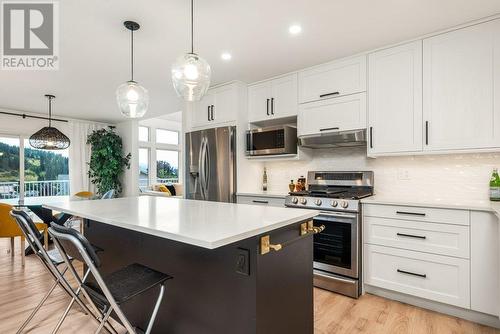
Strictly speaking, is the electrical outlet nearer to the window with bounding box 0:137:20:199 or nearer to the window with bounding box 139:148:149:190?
the window with bounding box 139:148:149:190

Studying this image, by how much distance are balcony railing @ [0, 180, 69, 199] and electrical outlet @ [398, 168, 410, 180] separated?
634 cm

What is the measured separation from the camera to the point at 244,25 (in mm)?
2258

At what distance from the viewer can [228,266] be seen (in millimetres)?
1384

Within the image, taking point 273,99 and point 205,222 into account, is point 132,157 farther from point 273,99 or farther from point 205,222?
point 205,222

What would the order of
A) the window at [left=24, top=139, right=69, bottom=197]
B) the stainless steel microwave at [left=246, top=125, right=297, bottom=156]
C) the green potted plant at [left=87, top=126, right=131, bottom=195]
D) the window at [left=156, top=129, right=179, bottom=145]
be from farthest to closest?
1. the window at [left=156, top=129, right=179, bottom=145]
2. the green potted plant at [left=87, top=126, right=131, bottom=195]
3. the window at [left=24, top=139, right=69, bottom=197]
4. the stainless steel microwave at [left=246, top=125, right=297, bottom=156]

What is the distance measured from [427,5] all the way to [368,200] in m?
1.60

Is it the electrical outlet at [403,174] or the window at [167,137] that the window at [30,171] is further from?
the electrical outlet at [403,174]

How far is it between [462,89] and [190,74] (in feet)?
7.33

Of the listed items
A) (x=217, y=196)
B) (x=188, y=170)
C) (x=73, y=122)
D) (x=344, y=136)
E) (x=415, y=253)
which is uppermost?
(x=73, y=122)

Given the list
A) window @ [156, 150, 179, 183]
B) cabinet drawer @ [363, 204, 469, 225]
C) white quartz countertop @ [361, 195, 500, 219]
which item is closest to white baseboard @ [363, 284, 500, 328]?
cabinet drawer @ [363, 204, 469, 225]

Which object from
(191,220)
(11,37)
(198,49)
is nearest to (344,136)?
(198,49)

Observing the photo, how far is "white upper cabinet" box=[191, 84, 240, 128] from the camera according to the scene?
3.61 metres

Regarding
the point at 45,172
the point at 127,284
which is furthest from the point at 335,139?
the point at 45,172

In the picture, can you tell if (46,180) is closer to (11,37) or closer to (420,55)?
(11,37)
